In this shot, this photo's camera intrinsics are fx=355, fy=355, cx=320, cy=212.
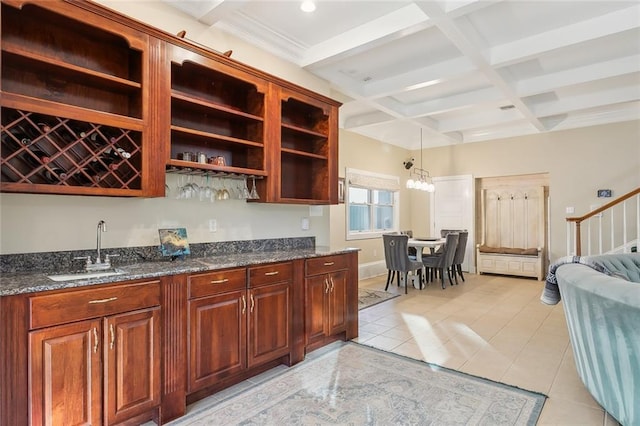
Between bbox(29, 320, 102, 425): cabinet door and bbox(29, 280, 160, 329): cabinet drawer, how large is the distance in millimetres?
47

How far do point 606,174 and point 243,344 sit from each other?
6641mm

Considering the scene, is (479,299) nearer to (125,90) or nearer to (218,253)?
(218,253)

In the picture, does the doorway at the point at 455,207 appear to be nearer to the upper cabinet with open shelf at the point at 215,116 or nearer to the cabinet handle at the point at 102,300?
the upper cabinet with open shelf at the point at 215,116

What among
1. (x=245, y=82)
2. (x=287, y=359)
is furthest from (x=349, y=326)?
(x=245, y=82)

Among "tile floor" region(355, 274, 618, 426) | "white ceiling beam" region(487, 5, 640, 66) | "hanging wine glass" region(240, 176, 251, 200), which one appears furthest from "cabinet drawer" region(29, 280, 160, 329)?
"white ceiling beam" region(487, 5, 640, 66)

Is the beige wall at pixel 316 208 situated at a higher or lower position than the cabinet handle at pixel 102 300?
higher

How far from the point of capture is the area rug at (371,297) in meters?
5.00

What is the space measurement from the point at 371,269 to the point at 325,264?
398 cm

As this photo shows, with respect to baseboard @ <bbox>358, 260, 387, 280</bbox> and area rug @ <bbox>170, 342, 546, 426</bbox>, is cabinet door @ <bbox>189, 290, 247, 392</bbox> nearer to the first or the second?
area rug @ <bbox>170, 342, 546, 426</bbox>

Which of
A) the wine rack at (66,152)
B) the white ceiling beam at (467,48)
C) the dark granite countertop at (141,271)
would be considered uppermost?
the white ceiling beam at (467,48)

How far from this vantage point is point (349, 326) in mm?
3557

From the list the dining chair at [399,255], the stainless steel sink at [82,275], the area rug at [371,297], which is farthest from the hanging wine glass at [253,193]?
the dining chair at [399,255]

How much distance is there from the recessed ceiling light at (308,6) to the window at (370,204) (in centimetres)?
366

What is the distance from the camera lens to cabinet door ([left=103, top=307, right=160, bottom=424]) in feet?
6.36
